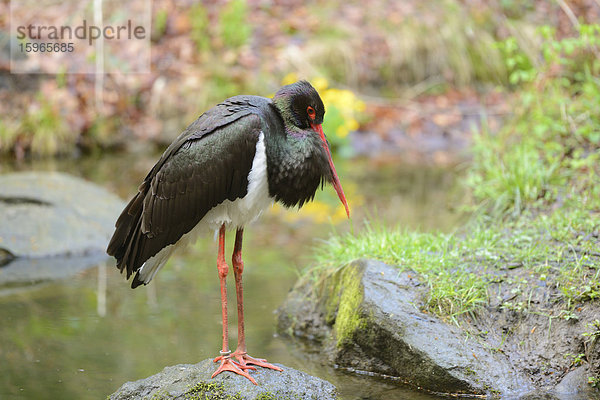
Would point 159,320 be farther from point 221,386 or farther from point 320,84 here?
point 320,84

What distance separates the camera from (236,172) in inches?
136

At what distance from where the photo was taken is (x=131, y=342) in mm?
4621

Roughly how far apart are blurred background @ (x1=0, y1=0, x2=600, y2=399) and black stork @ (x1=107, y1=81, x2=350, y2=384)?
94cm

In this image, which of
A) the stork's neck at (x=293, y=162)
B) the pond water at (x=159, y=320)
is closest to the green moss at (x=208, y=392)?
the pond water at (x=159, y=320)

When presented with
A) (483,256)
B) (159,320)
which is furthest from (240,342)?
(483,256)

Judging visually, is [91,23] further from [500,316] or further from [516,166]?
[500,316]

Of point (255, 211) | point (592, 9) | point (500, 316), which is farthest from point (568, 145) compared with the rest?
point (592, 9)

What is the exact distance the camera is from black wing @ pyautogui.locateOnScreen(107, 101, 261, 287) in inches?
135

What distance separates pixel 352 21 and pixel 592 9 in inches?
155

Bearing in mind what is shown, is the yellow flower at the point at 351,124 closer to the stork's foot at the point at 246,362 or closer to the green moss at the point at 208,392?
the stork's foot at the point at 246,362

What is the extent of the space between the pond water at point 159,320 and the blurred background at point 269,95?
0.05ft

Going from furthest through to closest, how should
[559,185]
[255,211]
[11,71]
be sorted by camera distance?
[11,71] → [559,185] → [255,211]

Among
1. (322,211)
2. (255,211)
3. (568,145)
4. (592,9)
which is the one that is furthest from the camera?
(592,9)

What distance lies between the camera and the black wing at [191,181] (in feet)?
11.3
